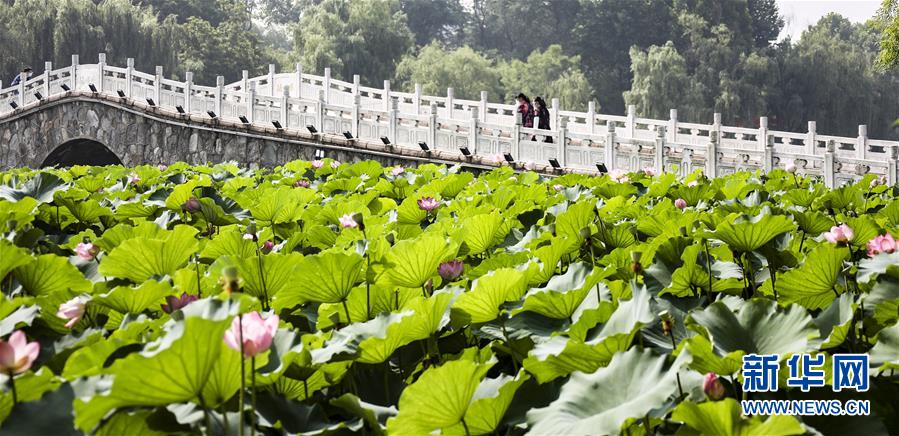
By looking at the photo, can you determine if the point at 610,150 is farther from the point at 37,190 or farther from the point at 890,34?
the point at 37,190

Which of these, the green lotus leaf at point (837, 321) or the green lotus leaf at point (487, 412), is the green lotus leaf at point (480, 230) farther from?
the green lotus leaf at point (487, 412)

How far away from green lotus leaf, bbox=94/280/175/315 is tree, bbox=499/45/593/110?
41442 millimetres

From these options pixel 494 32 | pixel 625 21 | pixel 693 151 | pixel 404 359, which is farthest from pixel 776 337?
pixel 494 32

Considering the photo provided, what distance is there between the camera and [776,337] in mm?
1386

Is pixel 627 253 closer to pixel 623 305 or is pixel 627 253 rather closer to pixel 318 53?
pixel 623 305

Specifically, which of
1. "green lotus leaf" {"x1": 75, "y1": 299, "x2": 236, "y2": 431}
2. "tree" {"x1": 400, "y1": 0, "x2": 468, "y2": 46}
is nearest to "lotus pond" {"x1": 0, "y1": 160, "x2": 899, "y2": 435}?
"green lotus leaf" {"x1": 75, "y1": 299, "x2": 236, "y2": 431}

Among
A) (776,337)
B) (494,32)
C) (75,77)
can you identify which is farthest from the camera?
(494,32)

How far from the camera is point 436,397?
1165 mm

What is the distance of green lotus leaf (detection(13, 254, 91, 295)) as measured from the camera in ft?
6.17

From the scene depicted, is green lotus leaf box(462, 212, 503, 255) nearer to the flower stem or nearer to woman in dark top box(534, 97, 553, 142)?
the flower stem

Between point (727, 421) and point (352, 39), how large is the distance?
43.4 meters

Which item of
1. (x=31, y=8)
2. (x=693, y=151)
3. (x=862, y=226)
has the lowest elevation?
(x=693, y=151)

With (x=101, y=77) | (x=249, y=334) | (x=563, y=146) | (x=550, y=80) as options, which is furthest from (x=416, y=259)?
(x=550, y=80)

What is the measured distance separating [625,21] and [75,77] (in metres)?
36.2
